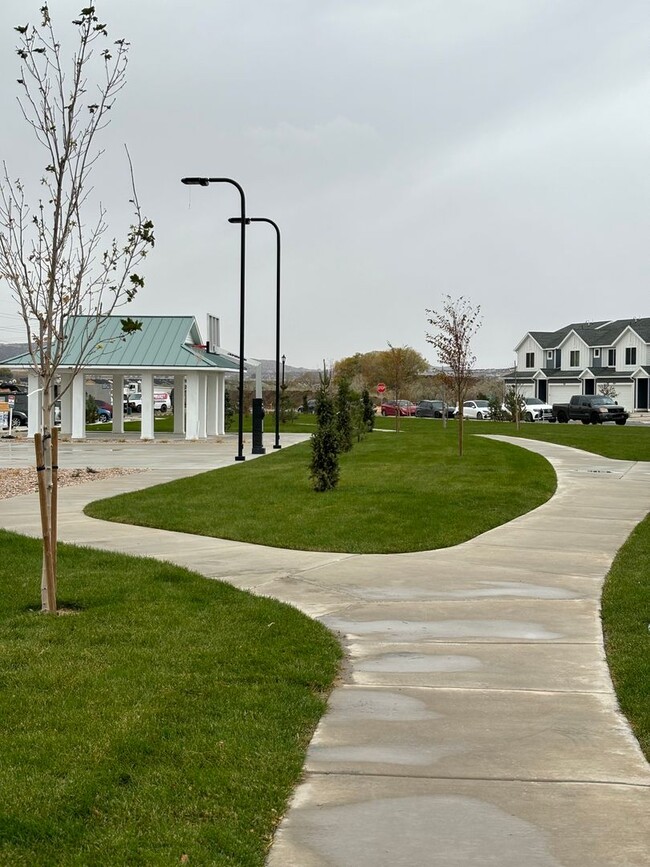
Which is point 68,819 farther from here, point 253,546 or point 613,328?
point 613,328

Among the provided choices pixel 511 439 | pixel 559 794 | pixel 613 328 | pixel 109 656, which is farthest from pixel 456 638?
pixel 613 328

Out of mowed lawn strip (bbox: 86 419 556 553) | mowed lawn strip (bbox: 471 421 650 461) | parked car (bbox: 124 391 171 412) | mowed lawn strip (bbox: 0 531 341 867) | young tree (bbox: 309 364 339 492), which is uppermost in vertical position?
parked car (bbox: 124 391 171 412)

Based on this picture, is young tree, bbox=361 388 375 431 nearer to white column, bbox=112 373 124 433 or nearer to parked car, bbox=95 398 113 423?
white column, bbox=112 373 124 433

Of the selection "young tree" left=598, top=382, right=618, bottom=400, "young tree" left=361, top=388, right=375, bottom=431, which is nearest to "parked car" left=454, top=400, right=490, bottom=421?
"young tree" left=598, top=382, right=618, bottom=400

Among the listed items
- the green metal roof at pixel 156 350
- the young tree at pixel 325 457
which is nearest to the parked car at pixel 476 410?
the green metal roof at pixel 156 350

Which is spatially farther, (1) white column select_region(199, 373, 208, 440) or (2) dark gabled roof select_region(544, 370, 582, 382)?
(2) dark gabled roof select_region(544, 370, 582, 382)

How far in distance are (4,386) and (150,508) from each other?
121 ft

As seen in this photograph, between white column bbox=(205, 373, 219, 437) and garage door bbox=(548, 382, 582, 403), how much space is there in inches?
1810

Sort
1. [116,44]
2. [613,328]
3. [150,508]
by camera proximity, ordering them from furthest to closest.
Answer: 1. [613,328]
2. [150,508]
3. [116,44]

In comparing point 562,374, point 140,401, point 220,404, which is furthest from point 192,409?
point 562,374

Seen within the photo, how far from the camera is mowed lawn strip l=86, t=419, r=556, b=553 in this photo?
13039 millimetres

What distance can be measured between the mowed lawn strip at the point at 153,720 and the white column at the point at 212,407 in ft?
111

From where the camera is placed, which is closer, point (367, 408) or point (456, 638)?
point (456, 638)

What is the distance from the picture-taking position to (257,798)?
4594 millimetres
